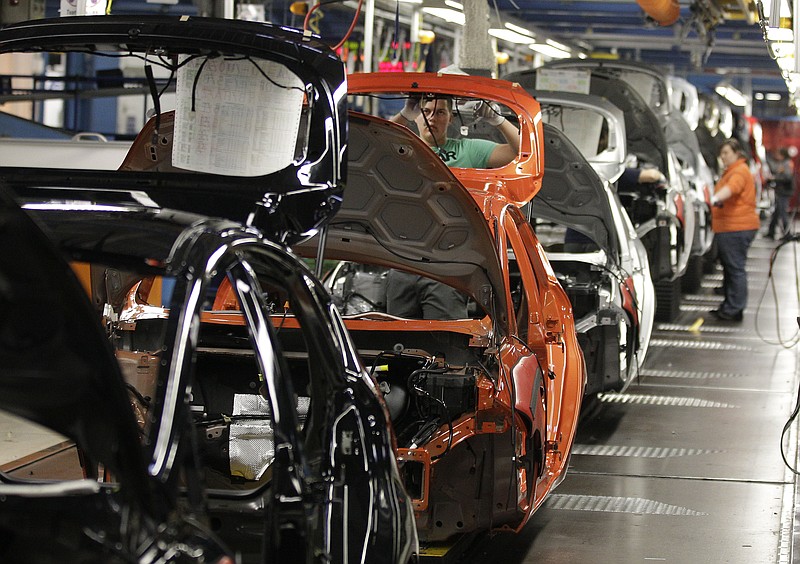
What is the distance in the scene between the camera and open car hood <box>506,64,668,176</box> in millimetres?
11531

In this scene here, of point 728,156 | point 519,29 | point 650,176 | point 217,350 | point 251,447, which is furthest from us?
point 519,29

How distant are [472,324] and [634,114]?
7153 mm

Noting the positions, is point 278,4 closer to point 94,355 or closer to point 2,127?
point 2,127

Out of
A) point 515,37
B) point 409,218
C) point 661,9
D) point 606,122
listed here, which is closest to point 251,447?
point 409,218

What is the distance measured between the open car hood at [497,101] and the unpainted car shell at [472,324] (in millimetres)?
17

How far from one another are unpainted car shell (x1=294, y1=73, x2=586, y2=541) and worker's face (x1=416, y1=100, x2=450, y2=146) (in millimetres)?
430

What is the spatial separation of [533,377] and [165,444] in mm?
2777

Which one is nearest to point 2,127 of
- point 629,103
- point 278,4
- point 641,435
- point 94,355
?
point 278,4

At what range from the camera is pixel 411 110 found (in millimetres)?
6492

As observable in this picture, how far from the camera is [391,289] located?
664cm

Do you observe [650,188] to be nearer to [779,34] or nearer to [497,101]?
[779,34]

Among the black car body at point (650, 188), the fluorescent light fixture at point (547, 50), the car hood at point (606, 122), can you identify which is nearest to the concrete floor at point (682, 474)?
the black car body at point (650, 188)

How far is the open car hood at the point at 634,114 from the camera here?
1153 cm

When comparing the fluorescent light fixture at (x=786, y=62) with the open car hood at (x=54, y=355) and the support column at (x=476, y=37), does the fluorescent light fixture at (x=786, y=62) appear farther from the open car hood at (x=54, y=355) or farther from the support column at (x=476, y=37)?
the open car hood at (x=54, y=355)
